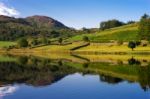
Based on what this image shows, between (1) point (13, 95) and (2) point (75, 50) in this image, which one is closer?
(1) point (13, 95)

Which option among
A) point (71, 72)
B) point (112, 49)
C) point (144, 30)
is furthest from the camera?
point (144, 30)

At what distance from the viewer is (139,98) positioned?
40344 millimetres

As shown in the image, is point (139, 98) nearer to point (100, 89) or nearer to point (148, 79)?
point (100, 89)

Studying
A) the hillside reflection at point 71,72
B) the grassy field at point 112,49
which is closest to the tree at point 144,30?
the grassy field at point 112,49

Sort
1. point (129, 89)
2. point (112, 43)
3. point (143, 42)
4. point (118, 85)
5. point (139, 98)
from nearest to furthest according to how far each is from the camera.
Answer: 1. point (139, 98)
2. point (129, 89)
3. point (118, 85)
4. point (143, 42)
5. point (112, 43)

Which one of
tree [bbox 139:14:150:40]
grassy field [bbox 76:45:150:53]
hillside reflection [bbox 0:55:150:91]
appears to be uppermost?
tree [bbox 139:14:150:40]

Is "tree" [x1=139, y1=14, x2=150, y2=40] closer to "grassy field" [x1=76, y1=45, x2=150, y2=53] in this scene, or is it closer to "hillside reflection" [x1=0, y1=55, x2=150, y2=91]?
"grassy field" [x1=76, y1=45, x2=150, y2=53]

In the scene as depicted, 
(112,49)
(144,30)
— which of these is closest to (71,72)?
(112,49)

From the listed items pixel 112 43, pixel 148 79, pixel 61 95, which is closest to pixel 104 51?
pixel 112 43

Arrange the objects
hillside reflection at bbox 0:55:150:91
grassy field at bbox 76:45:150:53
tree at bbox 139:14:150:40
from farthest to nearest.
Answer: tree at bbox 139:14:150:40, grassy field at bbox 76:45:150:53, hillside reflection at bbox 0:55:150:91

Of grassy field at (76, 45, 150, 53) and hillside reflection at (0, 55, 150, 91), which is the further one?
grassy field at (76, 45, 150, 53)

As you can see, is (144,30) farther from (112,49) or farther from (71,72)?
(71,72)

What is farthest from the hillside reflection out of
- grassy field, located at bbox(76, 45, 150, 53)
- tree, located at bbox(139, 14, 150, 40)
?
tree, located at bbox(139, 14, 150, 40)

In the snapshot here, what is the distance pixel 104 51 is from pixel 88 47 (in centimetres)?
1807
